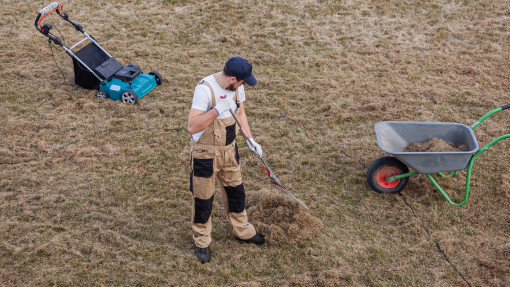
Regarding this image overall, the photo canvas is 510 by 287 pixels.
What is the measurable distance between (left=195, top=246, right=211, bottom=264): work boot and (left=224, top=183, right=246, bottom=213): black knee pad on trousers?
0.41m

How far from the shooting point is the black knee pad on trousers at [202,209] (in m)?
3.71

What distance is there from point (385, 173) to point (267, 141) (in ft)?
4.92

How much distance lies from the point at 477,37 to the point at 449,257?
4.97 m

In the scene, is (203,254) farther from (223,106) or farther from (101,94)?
(101,94)

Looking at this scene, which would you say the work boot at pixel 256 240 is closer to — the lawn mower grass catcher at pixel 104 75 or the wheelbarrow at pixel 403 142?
the wheelbarrow at pixel 403 142

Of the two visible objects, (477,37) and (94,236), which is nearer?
(94,236)

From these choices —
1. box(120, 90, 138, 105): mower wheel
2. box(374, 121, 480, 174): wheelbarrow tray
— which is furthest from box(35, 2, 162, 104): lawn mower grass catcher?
box(374, 121, 480, 174): wheelbarrow tray

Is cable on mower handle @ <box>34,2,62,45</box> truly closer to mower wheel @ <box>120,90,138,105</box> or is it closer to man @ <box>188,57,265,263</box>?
mower wheel @ <box>120,90,138,105</box>

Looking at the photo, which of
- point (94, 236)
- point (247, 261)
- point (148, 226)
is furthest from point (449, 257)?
point (94, 236)

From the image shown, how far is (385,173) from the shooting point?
467 cm

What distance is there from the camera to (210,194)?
369 cm

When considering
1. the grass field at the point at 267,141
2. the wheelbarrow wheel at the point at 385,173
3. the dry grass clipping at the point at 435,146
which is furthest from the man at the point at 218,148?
the dry grass clipping at the point at 435,146

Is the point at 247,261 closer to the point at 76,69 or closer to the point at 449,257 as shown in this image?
the point at 449,257

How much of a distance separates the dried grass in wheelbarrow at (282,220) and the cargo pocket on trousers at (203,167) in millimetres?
911
